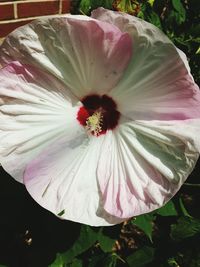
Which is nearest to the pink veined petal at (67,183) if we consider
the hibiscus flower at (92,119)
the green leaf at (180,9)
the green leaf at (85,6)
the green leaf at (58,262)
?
the hibiscus flower at (92,119)

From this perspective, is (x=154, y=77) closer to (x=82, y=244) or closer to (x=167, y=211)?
(x=167, y=211)

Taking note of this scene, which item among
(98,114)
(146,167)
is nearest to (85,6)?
(98,114)

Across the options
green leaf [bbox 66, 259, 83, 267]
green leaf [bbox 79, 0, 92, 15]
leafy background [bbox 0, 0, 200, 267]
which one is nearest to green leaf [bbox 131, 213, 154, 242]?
leafy background [bbox 0, 0, 200, 267]

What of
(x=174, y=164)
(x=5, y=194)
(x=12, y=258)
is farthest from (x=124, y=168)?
(x=12, y=258)

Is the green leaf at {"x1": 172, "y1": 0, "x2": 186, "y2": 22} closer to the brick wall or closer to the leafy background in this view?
the leafy background

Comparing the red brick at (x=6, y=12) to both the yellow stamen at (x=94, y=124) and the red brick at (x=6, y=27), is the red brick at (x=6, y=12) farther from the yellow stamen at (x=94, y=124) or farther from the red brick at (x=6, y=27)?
the yellow stamen at (x=94, y=124)

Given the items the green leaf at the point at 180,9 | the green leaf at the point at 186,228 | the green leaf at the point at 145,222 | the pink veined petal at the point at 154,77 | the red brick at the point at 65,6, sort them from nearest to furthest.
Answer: the pink veined petal at the point at 154,77, the green leaf at the point at 145,222, the green leaf at the point at 186,228, the green leaf at the point at 180,9, the red brick at the point at 65,6
